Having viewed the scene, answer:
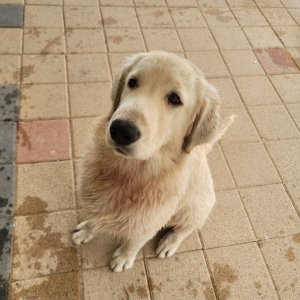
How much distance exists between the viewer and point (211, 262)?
2693mm

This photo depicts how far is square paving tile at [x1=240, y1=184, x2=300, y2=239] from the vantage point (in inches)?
116

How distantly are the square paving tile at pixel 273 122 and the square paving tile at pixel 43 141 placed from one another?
192 cm

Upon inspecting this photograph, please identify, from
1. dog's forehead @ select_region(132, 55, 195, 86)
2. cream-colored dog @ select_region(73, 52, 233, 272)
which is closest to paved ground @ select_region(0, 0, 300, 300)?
cream-colored dog @ select_region(73, 52, 233, 272)

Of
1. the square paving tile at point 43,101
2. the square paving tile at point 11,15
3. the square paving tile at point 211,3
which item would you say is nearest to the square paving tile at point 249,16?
the square paving tile at point 211,3

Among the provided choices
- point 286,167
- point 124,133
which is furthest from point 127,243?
point 286,167

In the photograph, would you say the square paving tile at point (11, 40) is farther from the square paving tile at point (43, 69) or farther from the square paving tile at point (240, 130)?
the square paving tile at point (240, 130)

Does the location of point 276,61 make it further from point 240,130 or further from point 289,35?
point 240,130

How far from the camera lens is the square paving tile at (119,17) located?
168 inches

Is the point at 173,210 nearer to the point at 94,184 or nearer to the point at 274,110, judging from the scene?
the point at 94,184

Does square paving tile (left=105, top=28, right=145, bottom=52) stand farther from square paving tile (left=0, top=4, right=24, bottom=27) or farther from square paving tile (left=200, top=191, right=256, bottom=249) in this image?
square paving tile (left=200, top=191, right=256, bottom=249)

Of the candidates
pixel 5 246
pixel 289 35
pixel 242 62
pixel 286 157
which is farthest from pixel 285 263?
pixel 289 35

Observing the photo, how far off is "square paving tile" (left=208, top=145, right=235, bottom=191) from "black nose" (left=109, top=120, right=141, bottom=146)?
1583mm

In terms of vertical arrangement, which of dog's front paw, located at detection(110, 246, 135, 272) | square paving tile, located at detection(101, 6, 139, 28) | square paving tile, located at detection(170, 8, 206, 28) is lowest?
dog's front paw, located at detection(110, 246, 135, 272)

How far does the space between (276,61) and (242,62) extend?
18.2 inches
